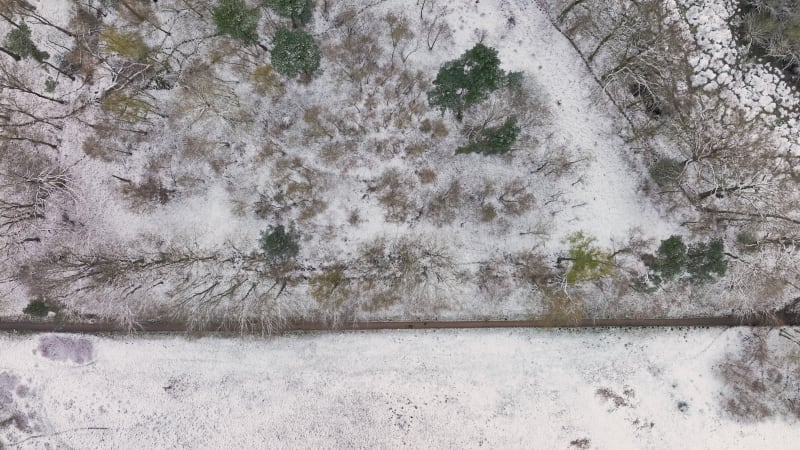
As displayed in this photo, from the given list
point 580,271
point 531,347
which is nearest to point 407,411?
point 531,347

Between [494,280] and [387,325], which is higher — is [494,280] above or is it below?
above

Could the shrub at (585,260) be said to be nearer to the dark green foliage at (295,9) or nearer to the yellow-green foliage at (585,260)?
the yellow-green foliage at (585,260)

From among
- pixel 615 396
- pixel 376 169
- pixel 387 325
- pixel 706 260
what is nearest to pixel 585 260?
pixel 706 260

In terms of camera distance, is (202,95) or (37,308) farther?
(202,95)

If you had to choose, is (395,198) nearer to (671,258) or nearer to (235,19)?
(235,19)

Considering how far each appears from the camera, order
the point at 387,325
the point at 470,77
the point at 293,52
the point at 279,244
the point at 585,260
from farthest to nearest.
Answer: the point at 387,325 < the point at 585,260 < the point at 279,244 < the point at 293,52 < the point at 470,77
